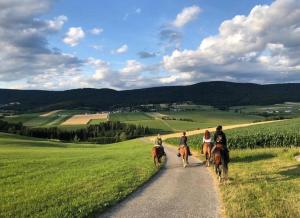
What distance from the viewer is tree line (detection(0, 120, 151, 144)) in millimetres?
130500

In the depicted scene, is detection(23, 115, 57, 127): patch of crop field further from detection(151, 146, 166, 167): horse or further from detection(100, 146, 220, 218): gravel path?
detection(100, 146, 220, 218): gravel path

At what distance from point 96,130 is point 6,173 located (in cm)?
11878

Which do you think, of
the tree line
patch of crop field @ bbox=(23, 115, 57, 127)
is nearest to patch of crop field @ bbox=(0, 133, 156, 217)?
the tree line

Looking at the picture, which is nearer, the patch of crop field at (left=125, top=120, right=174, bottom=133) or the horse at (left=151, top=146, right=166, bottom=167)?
the horse at (left=151, top=146, right=166, bottom=167)

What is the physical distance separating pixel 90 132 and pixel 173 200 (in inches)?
4997

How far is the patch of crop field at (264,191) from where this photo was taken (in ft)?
41.3

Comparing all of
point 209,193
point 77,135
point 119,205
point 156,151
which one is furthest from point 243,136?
point 77,135

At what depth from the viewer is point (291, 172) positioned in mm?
21031

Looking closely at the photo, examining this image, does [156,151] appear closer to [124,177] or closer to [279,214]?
[124,177]

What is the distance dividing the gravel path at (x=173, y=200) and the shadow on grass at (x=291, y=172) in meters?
3.48

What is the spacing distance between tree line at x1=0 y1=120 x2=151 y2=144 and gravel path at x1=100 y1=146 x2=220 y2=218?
10967cm

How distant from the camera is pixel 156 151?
28.8m

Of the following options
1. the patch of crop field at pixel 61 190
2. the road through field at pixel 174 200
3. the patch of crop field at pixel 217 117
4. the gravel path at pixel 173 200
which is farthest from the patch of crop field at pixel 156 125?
the gravel path at pixel 173 200

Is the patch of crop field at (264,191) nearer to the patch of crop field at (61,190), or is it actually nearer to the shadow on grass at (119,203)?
the shadow on grass at (119,203)
